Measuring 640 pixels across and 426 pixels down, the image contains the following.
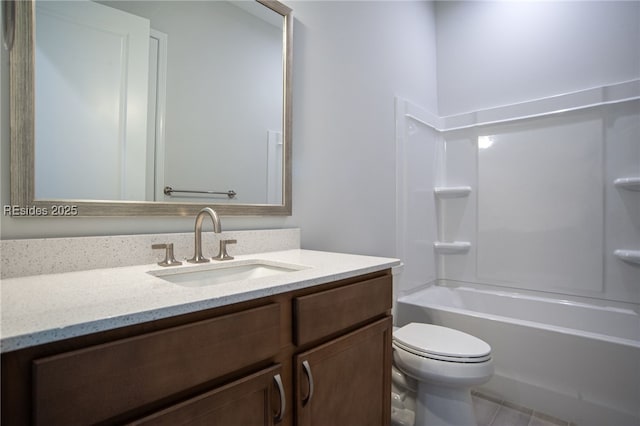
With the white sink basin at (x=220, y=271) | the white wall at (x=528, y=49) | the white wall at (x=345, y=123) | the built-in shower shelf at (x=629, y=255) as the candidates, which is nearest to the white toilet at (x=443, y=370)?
the white wall at (x=345, y=123)

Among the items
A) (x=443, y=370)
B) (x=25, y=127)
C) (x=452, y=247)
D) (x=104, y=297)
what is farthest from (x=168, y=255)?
(x=452, y=247)

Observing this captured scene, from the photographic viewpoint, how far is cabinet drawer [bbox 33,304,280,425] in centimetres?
47

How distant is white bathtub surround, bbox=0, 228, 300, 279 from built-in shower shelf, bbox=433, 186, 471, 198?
5.90 feet

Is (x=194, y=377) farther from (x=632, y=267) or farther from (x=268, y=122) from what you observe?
(x=632, y=267)

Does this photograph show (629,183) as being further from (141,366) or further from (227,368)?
(141,366)

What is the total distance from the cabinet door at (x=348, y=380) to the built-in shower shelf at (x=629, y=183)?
71.2 inches

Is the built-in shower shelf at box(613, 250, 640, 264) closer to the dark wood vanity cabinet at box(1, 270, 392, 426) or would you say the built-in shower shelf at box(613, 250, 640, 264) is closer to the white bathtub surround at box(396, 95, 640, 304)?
the white bathtub surround at box(396, 95, 640, 304)

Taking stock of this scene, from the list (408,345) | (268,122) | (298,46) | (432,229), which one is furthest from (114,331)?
(432,229)

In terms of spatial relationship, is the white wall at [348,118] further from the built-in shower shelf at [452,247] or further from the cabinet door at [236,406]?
the cabinet door at [236,406]

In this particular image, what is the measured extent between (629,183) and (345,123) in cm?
169

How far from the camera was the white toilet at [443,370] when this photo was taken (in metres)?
1.33

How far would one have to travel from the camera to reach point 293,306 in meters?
0.82

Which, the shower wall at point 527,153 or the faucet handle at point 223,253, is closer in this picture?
the faucet handle at point 223,253

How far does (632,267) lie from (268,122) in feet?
7.33
